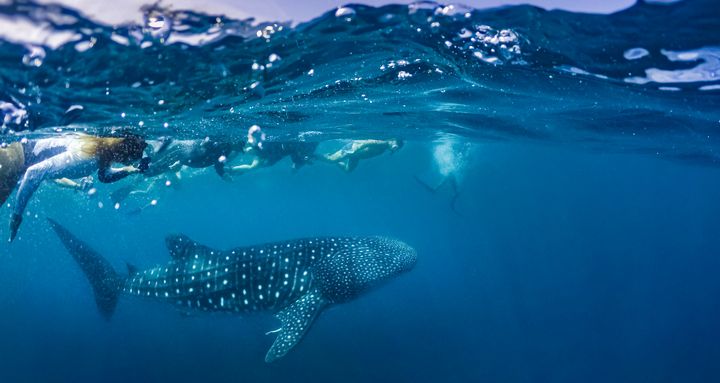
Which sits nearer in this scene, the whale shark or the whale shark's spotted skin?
the whale shark

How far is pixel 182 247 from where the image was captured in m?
10.8

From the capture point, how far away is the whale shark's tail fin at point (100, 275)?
11.3m

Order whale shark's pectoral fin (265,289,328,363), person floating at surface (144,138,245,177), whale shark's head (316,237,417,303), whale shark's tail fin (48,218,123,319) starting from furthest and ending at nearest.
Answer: person floating at surface (144,138,245,177)
whale shark's tail fin (48,218,123,319)
whale shark's head (316,237,417,303)
whale shark's pectoral fin (265,289,328,363)

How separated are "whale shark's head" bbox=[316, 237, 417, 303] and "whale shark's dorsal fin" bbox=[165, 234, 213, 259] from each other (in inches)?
127

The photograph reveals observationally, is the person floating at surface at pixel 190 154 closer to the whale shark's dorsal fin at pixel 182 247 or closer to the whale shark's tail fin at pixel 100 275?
the whale shark's tail fin at pixel 100 275

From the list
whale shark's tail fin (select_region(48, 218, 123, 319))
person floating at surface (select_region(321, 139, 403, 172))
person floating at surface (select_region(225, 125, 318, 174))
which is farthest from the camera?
person floating at surface (select_region(321, 139, 403, 172))

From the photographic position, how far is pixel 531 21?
22.8 feet

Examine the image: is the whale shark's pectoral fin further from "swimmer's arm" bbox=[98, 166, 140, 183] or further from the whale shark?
"swimmer's arm" bbox=[98, 166, 140, 183]

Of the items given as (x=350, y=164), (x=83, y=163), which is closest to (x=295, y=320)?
(x=83, y=163)

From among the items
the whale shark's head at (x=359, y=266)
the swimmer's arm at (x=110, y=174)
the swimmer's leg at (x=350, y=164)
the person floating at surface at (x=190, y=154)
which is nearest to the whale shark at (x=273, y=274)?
the whale shark's head at (x=359, y=266)

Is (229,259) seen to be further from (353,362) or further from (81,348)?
(81,348)

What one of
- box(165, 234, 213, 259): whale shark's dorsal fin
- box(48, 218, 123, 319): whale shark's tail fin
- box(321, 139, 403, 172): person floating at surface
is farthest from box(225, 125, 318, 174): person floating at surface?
box(48, 218, 123, 319): whale shark's tail fin

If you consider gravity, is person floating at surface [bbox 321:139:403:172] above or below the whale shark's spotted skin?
below

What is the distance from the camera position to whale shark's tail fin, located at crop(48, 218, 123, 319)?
11305 millimetres
